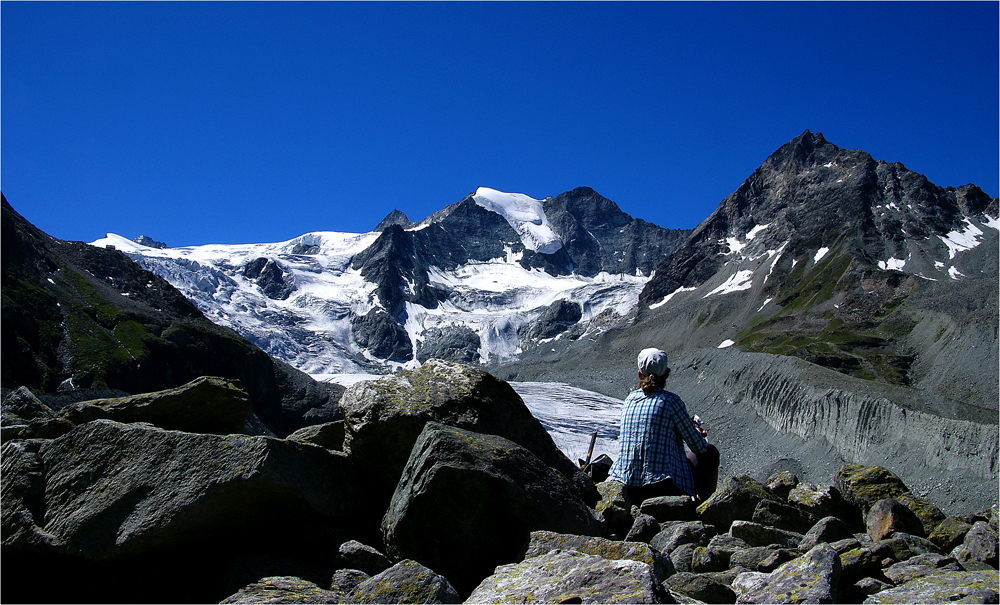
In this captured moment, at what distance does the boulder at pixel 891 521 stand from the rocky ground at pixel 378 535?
0.11ft

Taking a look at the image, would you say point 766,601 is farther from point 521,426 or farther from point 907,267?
point 907,267

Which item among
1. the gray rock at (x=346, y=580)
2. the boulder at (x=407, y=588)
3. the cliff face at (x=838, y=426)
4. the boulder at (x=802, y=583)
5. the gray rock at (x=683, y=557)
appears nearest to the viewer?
the boulder at (x=802, y=583)

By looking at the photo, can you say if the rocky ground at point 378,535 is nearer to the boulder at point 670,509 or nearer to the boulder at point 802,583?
the boulder at point 802,583

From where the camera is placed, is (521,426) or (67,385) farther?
(67,385)

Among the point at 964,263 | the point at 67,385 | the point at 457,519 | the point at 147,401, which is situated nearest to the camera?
the point at 457,519

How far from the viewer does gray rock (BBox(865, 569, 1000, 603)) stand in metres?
4.54

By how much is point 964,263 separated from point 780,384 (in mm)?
125655

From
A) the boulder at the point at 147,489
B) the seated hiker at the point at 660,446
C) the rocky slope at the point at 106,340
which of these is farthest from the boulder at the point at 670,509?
the rocky slope at the point at 106,340

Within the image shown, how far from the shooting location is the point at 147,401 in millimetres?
8344

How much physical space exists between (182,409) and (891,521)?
374 inches

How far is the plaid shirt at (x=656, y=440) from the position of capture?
8352 millimetres

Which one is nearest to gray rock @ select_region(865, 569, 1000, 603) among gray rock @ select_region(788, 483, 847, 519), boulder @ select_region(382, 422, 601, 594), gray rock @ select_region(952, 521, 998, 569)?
gray rock @ select_region(952, 521, 998, 569)

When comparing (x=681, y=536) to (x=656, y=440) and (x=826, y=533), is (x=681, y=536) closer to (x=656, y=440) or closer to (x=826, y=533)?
(x=656, y=440)

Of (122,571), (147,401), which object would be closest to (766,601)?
(122,571)
